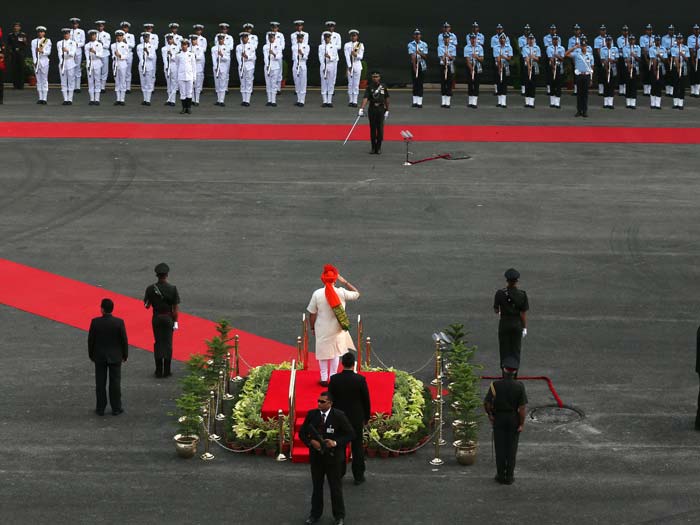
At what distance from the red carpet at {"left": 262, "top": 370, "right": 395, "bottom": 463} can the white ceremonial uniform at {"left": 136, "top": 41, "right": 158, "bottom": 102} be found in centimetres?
2169

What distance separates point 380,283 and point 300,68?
16700 mm

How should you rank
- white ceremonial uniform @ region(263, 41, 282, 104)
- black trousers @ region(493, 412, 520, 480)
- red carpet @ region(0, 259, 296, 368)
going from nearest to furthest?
black trousers @ region(493, 412, 520, 480), red carpet @ region(0, 259, 296, 368), white ceremonial uniform @ region(263, 41, 282, 104)

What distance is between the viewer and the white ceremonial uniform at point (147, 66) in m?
36.0

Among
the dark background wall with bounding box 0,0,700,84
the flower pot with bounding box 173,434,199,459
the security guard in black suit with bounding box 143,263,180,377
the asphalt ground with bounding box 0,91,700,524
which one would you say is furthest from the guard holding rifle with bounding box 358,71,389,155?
the flower pot with bounding box 173,434,199,459

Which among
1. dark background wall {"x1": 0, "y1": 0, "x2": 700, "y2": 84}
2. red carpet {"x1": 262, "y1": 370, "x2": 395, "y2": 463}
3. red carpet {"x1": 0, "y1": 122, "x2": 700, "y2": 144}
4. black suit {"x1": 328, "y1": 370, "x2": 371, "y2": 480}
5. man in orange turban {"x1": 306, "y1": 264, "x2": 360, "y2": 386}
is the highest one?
dark background wall {"x1": 0, "y1": 0, "x2": 700, "y2": 84}

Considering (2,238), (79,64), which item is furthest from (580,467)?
(79,64)

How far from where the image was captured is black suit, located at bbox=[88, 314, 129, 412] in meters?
15.2

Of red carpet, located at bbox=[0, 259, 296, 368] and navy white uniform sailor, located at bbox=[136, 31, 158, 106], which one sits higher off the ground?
navy white uniform sailor, located at bbox=[136, 31, 158, 106]

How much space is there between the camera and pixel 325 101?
36562 mm

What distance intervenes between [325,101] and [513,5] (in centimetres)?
902

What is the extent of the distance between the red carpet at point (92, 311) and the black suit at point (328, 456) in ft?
14.7

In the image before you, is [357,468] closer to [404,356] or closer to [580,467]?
[580,467]

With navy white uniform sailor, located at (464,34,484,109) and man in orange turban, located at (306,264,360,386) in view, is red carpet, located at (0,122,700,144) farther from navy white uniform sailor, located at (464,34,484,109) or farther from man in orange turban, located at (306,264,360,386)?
man in orange turban, located at (306,264,360,386)

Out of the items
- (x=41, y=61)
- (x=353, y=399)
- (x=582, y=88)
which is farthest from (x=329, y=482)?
(x=41, y=61)
